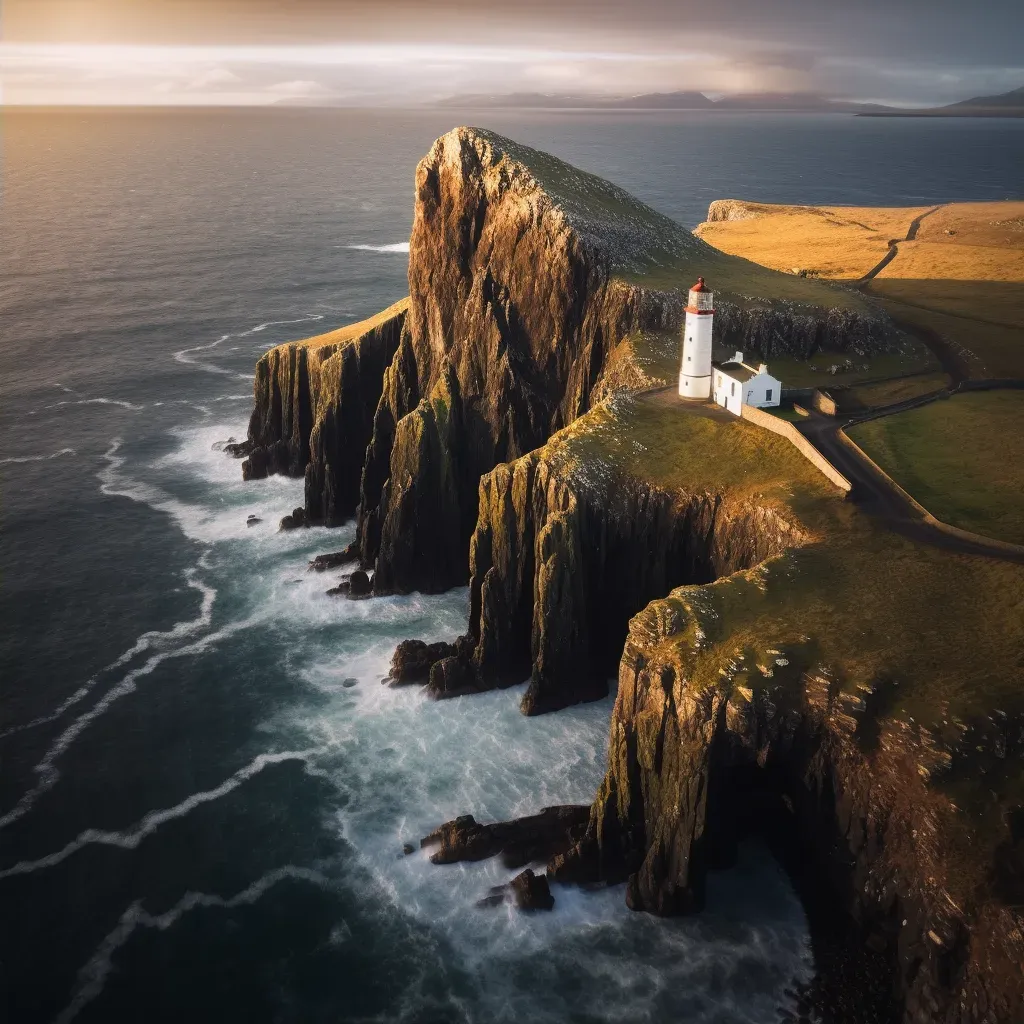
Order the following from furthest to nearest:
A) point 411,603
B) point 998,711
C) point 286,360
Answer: point 286,360, point 411,603, point 998,711

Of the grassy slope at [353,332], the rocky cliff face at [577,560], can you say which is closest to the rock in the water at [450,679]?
the rocky cliff face at [577,560]

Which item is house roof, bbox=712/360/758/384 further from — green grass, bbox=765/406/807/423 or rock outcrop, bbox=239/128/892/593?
rock outcrop, bbox=239/128/892/593

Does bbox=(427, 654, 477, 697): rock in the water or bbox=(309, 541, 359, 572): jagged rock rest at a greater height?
bbox=(427, 654, 477, 697): rock in the water

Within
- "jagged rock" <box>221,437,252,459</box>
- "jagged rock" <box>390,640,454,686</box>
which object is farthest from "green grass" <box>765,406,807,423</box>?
"jagged rock" <box>221,437,252,459</box>

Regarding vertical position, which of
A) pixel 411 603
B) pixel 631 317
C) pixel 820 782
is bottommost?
pixel 411 603

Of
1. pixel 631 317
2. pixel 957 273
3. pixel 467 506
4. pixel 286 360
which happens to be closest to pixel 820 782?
pixel 467 506

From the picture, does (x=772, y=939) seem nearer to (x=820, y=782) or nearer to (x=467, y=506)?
(x=820, y=782)

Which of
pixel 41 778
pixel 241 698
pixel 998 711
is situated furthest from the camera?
pixel 241 698
